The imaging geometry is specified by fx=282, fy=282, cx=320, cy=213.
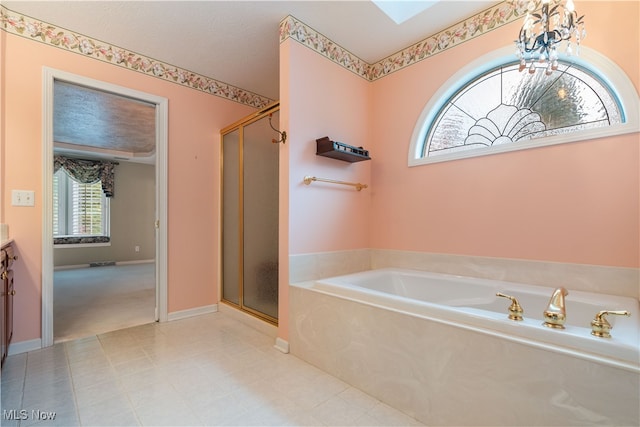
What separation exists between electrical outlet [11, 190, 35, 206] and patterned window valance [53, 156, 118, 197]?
179 inches

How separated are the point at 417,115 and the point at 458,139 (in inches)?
15.7

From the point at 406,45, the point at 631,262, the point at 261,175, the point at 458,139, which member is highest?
the point at 406,45

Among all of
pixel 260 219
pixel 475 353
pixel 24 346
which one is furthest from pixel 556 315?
pixel 24 346

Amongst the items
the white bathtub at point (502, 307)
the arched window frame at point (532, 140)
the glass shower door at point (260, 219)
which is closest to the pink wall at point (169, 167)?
the glass shower door at point (260, 219)

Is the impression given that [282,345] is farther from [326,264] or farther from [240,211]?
[240,211]

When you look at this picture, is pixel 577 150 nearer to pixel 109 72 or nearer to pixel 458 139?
pixel 458 139

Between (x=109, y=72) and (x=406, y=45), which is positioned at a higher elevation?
(x=406, y=45)

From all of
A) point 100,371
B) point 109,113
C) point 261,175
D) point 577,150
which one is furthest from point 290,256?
point 109,113

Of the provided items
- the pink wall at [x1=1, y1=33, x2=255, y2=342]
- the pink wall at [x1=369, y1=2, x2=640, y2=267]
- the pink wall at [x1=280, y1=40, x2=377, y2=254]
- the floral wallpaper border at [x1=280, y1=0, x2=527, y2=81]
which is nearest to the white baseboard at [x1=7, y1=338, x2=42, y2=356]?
the pink wall at [x1=1, y1=33, x2=255, y2=342]

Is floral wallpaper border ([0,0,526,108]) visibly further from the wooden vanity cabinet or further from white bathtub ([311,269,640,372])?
white bathtub ([311,269,640,372])

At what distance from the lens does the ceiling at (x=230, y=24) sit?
6.35 ft

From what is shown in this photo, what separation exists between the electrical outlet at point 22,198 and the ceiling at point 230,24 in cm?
125

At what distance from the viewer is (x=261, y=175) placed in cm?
250

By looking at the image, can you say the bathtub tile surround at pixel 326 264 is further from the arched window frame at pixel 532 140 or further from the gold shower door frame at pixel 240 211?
the arched window frame at pixel 532 140
